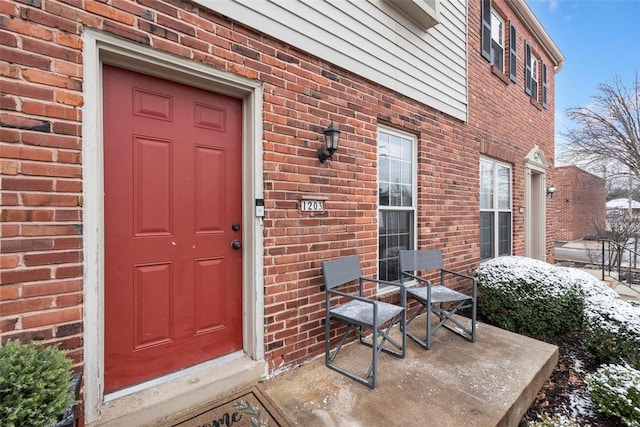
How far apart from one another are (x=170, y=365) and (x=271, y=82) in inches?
91.3

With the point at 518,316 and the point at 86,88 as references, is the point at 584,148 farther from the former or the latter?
the point at 86,88

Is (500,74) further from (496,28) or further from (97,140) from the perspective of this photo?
(97,140)

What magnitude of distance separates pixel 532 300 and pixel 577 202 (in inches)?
716

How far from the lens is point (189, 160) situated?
2.23m

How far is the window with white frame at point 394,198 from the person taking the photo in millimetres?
3580

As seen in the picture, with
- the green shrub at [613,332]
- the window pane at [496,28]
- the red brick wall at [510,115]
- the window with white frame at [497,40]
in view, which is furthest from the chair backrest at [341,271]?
the window pane at [496,28]

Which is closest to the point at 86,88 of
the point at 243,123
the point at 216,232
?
the point at 243,123

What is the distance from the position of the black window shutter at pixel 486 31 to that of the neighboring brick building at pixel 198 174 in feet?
5.87

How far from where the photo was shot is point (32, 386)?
4.17 ft

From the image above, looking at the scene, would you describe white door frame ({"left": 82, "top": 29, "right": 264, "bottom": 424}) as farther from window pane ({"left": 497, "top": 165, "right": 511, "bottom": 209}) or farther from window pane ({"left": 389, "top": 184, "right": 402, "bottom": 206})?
window pane ({"left": 497, "top": 165, "right": 511, "bottom": 209})

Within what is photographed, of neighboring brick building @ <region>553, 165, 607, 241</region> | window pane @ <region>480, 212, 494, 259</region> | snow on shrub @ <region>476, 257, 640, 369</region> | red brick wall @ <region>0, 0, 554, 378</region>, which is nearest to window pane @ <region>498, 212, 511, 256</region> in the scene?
window pane @ <region>480, 212, 494, 259</region>

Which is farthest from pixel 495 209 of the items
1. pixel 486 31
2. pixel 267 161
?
pixel 267 161

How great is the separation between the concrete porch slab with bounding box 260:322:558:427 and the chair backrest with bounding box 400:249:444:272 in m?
0.86

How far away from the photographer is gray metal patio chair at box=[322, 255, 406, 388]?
7.69ft
